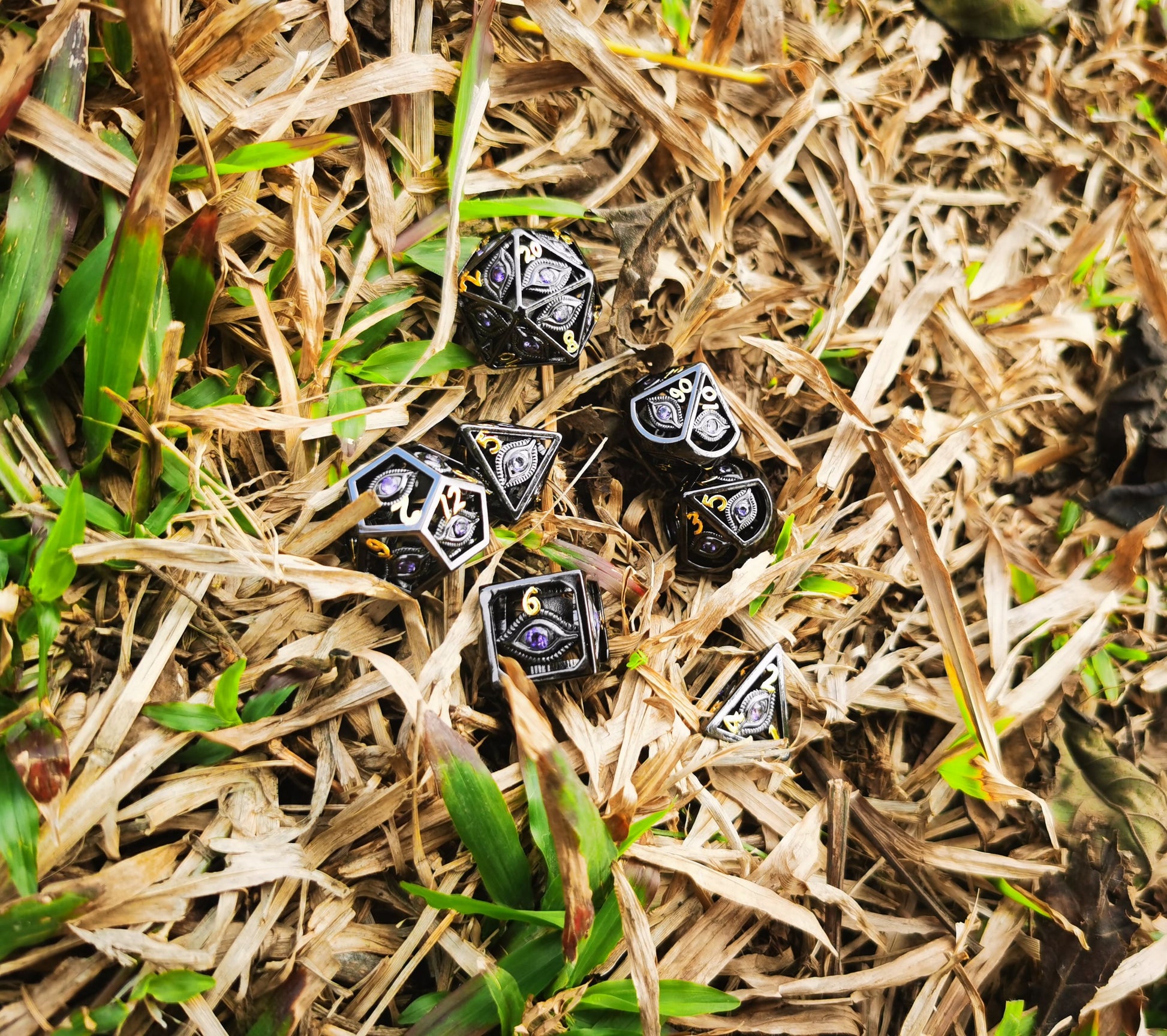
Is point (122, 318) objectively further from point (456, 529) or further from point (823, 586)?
point (823, 586)

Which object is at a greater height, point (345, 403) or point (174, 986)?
point (345, 403)

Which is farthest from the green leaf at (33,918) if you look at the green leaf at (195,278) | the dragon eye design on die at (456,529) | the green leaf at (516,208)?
the green leaf at (516,208)

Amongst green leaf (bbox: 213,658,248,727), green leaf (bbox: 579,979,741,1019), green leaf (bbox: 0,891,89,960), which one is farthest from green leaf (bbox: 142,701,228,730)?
green leaf (bbox: 579,979,741,1019)

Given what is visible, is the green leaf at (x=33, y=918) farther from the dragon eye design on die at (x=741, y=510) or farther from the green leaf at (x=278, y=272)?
the dragon eye design on die at (x=741, y=510)

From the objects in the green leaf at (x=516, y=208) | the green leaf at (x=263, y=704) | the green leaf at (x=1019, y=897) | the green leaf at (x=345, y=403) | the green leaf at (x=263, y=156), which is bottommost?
the green leaf at (x=1019, y=897)

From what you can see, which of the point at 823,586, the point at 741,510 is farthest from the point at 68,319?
the point at 823,586

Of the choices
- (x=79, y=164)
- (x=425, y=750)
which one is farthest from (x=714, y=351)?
Answer: (x=79, y=164)

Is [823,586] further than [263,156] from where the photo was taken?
Yes
